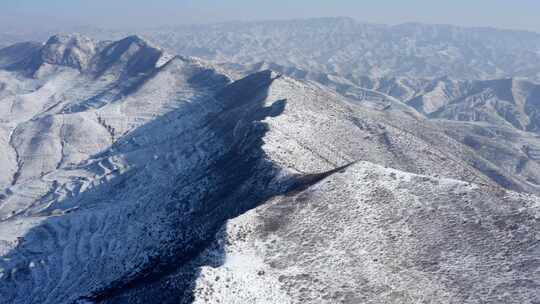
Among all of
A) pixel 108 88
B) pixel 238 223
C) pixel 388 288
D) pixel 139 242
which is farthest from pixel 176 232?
pixel 108 88

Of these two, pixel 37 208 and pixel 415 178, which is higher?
pixel 415 178

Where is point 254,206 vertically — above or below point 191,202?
above

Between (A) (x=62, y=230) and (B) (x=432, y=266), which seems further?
(A) (x=62, y=230)

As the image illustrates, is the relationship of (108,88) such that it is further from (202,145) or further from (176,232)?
(176,232)

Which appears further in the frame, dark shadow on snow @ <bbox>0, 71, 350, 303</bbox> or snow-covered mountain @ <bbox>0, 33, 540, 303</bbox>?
dark shadow on snow @ <bbox>0, 71, 350, 303</bbox>

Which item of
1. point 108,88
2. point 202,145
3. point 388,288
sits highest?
point 388,288

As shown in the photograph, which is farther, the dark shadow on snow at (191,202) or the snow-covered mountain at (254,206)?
the dark shadow on snow at (191,202)

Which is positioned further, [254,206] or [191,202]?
[191,202]

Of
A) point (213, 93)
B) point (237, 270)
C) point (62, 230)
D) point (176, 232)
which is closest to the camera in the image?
point (237, 270)
